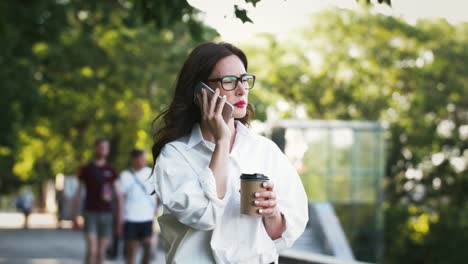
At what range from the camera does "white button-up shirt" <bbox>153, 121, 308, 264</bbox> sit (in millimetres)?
3631

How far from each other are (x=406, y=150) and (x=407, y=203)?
2353 millimetres

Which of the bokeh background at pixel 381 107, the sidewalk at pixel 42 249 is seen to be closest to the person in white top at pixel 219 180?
the sidewalk at pixel 42 249

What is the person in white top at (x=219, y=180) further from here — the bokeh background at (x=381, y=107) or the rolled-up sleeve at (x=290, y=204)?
the bokeh background at (x=381, y=107)

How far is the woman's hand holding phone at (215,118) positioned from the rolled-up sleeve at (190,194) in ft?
0.45

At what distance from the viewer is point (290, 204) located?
378 centimetres

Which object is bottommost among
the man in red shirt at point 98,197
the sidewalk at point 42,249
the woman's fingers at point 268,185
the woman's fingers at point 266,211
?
the sidewalk at point 42,249

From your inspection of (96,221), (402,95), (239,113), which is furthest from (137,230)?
(402,95)

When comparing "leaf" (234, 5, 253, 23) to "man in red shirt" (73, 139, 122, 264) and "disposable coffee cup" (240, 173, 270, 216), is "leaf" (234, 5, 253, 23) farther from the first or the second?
"man in red shirt" (73, 139, 122, 264)

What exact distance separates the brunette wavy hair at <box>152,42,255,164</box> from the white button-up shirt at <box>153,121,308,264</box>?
0.33 ft

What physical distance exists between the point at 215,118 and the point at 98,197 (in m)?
8.30

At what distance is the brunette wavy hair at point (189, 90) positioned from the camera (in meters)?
3.89

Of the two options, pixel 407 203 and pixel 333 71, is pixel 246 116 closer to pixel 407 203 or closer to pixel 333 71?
pixel 333 71

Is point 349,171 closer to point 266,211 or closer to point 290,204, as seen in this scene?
point 290,204

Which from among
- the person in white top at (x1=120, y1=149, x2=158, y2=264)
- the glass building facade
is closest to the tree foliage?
the glass building facade
